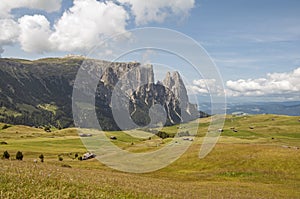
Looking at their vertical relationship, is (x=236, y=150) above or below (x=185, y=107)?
below

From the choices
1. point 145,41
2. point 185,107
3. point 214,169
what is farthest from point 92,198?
point 214,169

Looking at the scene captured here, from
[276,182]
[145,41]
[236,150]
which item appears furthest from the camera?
[236,150]

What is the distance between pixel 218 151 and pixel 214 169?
→ 1628 cm

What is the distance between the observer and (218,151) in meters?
98.5

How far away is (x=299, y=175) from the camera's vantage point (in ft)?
237

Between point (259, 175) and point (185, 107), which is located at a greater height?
point (185, 107)

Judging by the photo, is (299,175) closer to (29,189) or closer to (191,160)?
(191,160)

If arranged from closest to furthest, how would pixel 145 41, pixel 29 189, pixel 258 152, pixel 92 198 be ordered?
1. pixel 29 189
2. pixel 92 198
3. pixel 145 41
4. pixel 258 152

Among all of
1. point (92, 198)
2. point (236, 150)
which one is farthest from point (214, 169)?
point (92, 198)

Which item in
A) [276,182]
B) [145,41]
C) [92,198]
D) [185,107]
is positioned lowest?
[276,182]

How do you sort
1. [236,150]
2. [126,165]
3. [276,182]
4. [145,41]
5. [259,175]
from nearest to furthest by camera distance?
1. [145,41]
2. [276,182]
3. [259,175]
4. [126,165]
5. [236,150]

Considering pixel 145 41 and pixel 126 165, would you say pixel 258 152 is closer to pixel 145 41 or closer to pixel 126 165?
pixel 126 165

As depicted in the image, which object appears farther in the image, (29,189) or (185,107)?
(185,107)

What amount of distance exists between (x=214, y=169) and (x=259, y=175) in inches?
464
